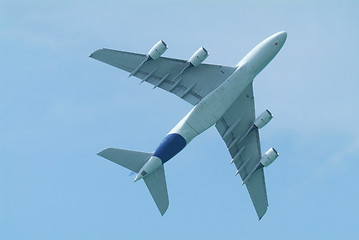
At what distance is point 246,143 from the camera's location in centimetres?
8650

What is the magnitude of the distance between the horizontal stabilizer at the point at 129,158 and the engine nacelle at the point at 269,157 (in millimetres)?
14218

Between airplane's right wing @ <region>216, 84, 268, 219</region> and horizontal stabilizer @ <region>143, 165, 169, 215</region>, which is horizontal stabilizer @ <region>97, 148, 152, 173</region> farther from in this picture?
airplane's right wing @ <region>216, 84, 268, 219</region>

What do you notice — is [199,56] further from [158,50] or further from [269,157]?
[269,157]

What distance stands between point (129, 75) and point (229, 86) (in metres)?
11.5

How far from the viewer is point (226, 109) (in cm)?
8056

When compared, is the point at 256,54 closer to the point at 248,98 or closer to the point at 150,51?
the point at 248,98

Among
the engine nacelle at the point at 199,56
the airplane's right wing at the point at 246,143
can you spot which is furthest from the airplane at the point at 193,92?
the airplane's right wing at the point at 246,143

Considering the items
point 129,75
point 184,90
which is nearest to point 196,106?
point 184,90

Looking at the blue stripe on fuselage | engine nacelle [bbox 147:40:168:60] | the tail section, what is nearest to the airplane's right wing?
the blue stripe on fuselage

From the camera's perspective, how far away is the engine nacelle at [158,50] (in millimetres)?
79188

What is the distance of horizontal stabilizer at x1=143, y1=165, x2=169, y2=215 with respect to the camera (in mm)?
81125

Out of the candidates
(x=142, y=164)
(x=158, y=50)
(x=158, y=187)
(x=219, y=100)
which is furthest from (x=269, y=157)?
(x=158, y=50)

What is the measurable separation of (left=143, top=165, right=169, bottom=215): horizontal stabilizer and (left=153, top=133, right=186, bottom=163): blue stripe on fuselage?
182cm

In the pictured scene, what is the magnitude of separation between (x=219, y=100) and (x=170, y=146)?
7.55 metres
